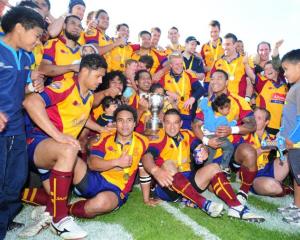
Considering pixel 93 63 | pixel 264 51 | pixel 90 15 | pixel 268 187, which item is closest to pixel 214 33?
pixel 264 51

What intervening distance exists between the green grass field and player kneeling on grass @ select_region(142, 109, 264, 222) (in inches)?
7.0

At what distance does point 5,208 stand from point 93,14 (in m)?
6.00

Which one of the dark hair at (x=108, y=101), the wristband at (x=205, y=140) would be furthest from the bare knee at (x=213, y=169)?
the dark hair at (x=108, y=101)

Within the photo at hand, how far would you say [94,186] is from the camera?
446 centimetres

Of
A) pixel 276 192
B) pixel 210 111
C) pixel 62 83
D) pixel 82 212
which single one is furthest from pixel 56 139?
pixel 276 192

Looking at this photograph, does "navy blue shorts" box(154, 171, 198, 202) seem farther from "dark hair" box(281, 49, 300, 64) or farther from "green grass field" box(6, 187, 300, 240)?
"dark hair" box(281, 49, 300, 64)

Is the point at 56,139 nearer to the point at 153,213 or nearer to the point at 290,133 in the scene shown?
the point at 153,213

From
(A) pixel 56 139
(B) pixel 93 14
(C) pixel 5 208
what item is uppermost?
(B) pixel 93 14

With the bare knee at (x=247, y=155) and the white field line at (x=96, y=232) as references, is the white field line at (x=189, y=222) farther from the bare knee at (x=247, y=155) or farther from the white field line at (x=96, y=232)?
the bare knee at (x=247, y=155)

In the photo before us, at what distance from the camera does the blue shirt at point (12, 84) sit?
3.52m

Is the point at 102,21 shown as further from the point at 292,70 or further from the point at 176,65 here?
the point at 292,70

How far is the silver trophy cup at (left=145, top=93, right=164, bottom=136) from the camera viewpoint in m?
5.42

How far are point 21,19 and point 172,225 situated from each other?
3024 mm

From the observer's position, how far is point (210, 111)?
5914mm
